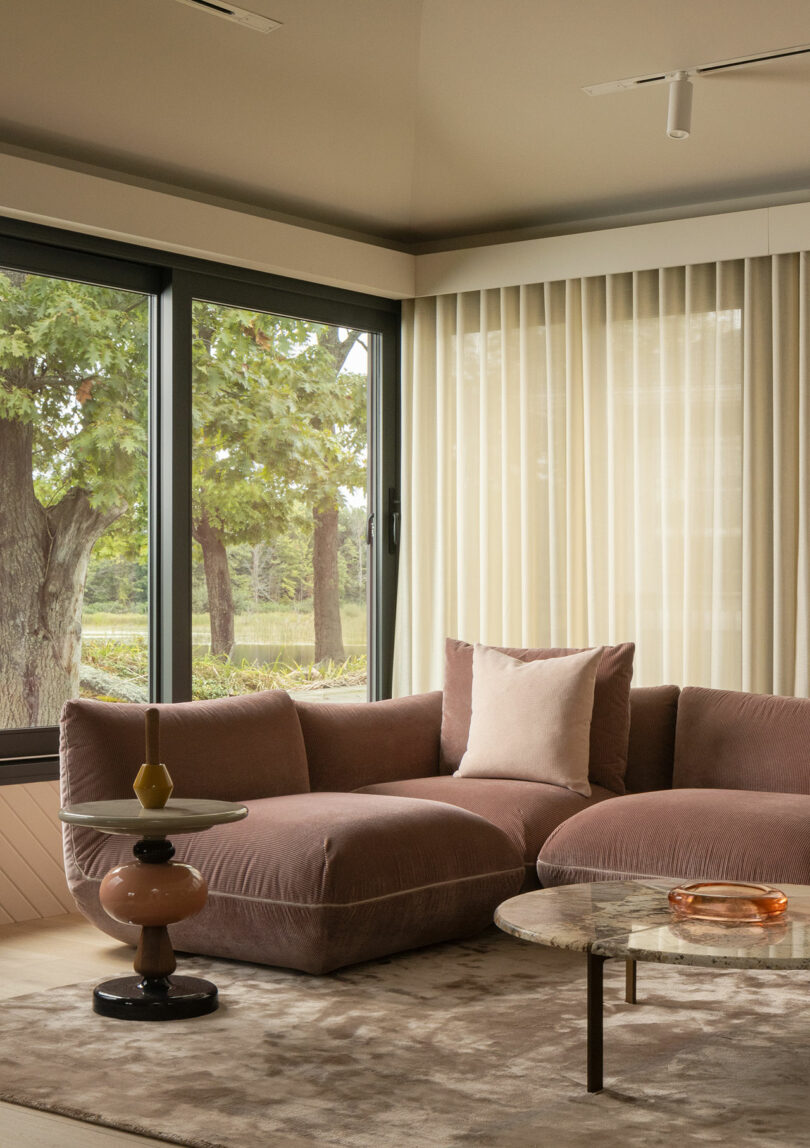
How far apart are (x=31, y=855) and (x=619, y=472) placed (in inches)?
104

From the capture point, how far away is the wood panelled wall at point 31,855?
14.8 feet

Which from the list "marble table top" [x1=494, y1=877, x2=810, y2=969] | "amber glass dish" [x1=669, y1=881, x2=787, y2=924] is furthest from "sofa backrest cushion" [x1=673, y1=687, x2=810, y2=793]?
"amber glass dish" [x1=669, y1=881, x2=787, y2=924]

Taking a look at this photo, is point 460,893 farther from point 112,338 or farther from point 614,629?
point 112,338

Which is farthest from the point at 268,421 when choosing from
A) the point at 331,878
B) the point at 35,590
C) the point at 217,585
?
the point at 331,878

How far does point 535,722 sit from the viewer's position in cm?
477

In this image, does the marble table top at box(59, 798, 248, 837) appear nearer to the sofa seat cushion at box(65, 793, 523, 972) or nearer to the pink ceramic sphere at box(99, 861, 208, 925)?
the pink ceramic sphere at box(99, 861, 208, 925)

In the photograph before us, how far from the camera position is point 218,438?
545 cm

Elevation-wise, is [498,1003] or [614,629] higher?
[614,629]

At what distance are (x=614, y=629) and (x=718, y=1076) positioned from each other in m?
2.79

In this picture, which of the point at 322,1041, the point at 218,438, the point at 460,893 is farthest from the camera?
the point at 218,438

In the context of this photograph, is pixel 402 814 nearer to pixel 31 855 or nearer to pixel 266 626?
pixel 31 855

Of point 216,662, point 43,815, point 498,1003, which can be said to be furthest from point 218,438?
point 498,1003

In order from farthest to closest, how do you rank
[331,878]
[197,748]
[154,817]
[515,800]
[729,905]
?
[515,800] → [197,748] → [331,878] → [154,817] → [729,905]

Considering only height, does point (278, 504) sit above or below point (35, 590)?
above
